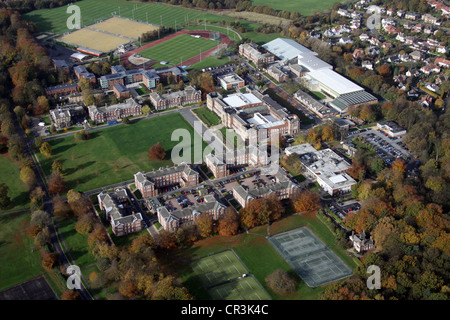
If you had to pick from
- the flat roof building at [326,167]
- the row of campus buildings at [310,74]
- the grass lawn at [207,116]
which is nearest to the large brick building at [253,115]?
the grass lawn at [207,116]

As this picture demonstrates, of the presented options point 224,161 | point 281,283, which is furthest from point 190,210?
point 281,283

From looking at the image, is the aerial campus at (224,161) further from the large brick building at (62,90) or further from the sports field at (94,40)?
the sports field at (94,40)

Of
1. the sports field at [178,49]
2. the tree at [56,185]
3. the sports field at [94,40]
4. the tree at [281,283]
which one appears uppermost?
the sports field at [94,40]

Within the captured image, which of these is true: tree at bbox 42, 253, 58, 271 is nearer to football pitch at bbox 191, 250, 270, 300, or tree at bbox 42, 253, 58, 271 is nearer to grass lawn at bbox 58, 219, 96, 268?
grass lawn at bbox 58, 219, 96, 268

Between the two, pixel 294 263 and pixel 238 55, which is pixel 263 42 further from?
pixel 294 263

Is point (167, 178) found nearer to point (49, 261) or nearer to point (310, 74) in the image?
point (49, 261)

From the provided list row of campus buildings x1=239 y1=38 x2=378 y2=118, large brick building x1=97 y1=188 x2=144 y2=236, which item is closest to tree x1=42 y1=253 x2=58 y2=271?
large brick building x1=97 y1=188 x2=144 y2=236

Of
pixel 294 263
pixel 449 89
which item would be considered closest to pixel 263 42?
pixel 449 89
